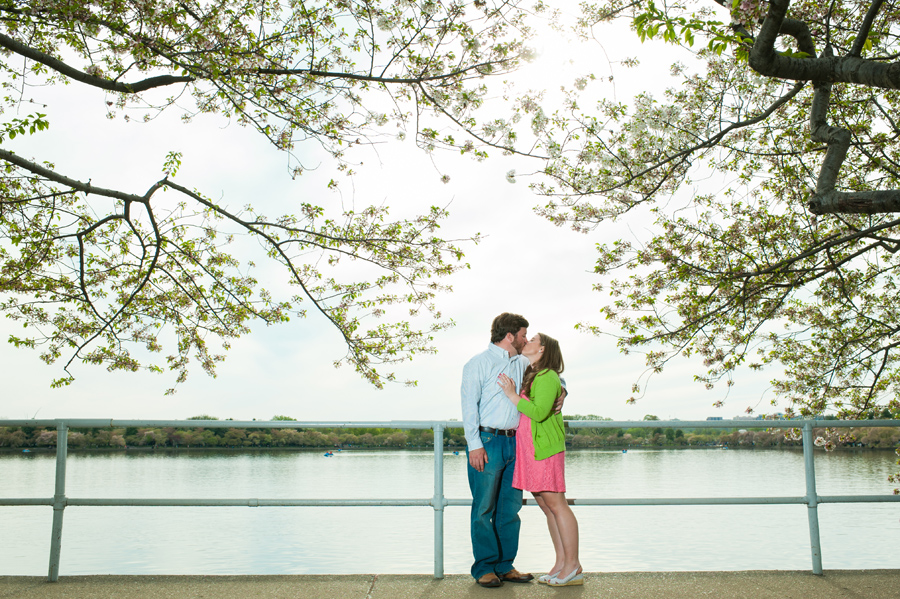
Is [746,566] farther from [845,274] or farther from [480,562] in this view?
[480,562]

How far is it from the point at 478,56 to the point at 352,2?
4.79ft

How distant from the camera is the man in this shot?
367 cm

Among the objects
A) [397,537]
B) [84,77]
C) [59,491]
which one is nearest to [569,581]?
[59,491]

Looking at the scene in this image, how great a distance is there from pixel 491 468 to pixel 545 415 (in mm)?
455

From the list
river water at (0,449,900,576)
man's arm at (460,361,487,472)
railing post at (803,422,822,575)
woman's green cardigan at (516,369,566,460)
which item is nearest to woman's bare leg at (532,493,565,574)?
woman's green cardigan at (516,369,566,460)

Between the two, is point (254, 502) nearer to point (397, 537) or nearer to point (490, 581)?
point (490, 581)

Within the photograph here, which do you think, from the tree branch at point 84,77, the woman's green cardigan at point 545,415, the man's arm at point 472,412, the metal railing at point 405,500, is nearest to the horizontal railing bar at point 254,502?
the metal railing at point 405,500

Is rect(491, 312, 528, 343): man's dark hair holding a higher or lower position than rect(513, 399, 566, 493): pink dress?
higher

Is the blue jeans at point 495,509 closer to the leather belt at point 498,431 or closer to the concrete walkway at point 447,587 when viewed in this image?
the leather belt at point 498,431

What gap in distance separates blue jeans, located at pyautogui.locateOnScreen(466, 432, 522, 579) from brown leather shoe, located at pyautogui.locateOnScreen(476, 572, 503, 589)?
1.7 inches

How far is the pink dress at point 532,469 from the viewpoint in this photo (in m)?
3.63

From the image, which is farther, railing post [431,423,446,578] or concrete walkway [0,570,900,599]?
railing post [431,423,446,578]

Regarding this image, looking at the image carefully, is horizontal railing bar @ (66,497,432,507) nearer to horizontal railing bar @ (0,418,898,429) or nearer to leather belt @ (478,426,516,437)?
horizontal railing bar @ (0,418,898,429)

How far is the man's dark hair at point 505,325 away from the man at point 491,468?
14 cm
